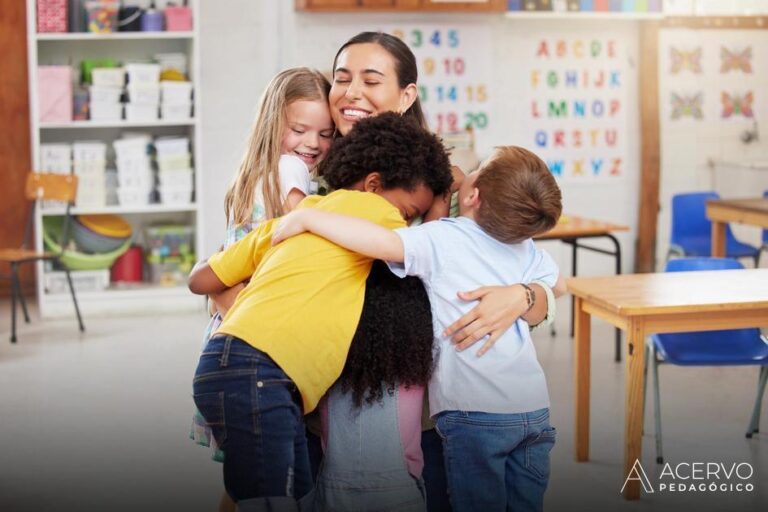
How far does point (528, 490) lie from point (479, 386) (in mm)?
254

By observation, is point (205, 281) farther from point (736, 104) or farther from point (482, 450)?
point (736, 104)

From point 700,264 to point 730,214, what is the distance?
1676mm

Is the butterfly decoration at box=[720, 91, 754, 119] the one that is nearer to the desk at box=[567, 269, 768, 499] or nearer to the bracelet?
the desk at box=[567, 269, 768, 499]

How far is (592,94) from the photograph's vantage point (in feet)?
25.7

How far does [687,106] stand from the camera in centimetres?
796

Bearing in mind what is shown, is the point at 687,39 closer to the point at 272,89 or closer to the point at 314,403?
the point at 272,89

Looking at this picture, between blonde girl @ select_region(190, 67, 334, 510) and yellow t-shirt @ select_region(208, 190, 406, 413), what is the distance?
13.5 inches

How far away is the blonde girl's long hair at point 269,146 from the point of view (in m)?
2.53

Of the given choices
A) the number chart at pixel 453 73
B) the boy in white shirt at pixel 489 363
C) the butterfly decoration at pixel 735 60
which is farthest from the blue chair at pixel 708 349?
the butterfly decoration at pixel 735 60

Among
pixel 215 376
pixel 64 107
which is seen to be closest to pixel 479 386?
pixel 215 376

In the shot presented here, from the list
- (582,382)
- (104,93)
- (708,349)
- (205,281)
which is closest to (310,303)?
(205,281)

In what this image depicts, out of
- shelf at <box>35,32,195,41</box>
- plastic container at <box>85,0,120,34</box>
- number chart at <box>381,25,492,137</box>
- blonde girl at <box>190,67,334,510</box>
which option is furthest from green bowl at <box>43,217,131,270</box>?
blonde girl at <box>190,67,334,510</box>

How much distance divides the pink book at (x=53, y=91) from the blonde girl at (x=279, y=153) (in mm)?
4523

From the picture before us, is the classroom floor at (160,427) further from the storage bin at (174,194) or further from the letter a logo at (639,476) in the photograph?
the storage bin at (174,194)
